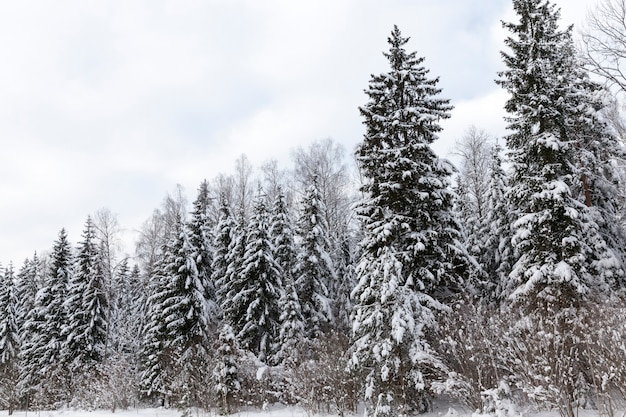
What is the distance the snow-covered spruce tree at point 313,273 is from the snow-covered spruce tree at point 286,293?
32.3 inches

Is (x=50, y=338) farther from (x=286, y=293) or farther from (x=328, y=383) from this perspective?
(x=328, y=383)

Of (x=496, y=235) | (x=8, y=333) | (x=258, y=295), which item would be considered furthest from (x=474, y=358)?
(x=8, y=333)

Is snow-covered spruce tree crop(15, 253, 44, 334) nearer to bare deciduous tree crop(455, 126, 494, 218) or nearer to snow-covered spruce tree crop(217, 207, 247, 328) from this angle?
snow-covered spruce tree crop(217, 207, 247, 328)

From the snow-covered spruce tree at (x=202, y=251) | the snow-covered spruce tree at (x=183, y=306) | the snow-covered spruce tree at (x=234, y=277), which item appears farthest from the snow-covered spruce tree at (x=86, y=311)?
the snow-covered spruce tree at (x=234, y=277)

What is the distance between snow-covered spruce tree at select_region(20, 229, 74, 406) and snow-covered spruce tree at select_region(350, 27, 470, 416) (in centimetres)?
2045

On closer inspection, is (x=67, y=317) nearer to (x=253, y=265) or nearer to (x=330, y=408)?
(x=253, y=265)

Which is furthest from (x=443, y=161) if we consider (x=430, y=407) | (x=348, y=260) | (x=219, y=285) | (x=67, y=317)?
(x=67, y=317)

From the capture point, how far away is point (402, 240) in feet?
49.1

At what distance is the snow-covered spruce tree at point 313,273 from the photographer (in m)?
23.1

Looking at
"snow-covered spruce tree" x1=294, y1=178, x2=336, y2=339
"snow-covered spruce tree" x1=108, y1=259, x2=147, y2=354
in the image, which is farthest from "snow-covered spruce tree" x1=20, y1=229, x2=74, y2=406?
"snow-covered spruce tree" x1=294, y1=178, x2=336, y2=339

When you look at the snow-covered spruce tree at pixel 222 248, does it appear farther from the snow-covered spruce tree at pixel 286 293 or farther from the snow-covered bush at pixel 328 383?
the snow-covered bush at pixel 328 383

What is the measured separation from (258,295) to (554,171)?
1440 cm

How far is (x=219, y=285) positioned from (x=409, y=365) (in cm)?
1639

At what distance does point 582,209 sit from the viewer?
14.8 meters
